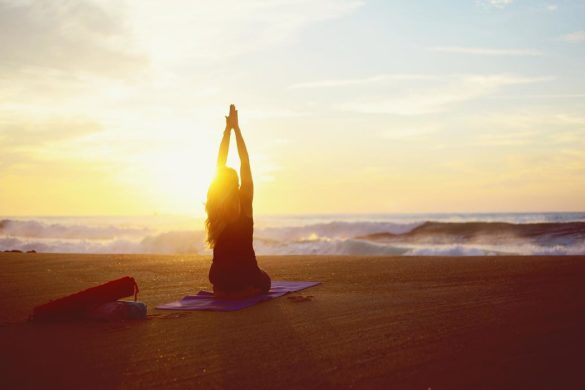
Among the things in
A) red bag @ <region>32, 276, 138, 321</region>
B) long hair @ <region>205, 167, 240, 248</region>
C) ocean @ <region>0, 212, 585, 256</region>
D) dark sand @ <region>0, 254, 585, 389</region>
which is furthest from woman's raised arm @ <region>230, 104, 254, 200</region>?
ocean @ <region>0, 212, 585, 256</region>

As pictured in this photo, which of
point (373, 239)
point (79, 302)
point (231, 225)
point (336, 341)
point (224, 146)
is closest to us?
point (336, 341)

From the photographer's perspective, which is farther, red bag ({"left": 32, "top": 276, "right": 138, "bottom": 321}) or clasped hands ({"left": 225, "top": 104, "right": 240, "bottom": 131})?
clasped hands ({"left": 225, "top": 104, "right": 240, "bottom": 131})

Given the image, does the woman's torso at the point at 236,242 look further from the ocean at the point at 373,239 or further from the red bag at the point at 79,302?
the ocean at the point at 373,239

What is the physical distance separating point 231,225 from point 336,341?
2207 millimetres

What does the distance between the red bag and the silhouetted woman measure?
1.05 metres

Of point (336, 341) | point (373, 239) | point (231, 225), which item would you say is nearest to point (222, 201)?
point (231, 225)

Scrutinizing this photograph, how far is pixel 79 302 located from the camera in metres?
4.95

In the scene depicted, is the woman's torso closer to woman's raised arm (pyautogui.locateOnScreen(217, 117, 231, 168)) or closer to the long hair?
the long hair

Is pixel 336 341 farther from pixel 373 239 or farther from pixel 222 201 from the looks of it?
pixel 373 239

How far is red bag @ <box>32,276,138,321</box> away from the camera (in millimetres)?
4941

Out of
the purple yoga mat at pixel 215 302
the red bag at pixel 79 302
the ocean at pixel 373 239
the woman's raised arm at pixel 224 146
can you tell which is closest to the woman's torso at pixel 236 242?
the purple yoga mat at pixel 215 302

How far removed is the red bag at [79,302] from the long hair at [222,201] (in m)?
1.05

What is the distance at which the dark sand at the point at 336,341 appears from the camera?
3092mm

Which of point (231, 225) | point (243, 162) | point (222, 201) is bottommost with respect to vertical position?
point (231, 225)
